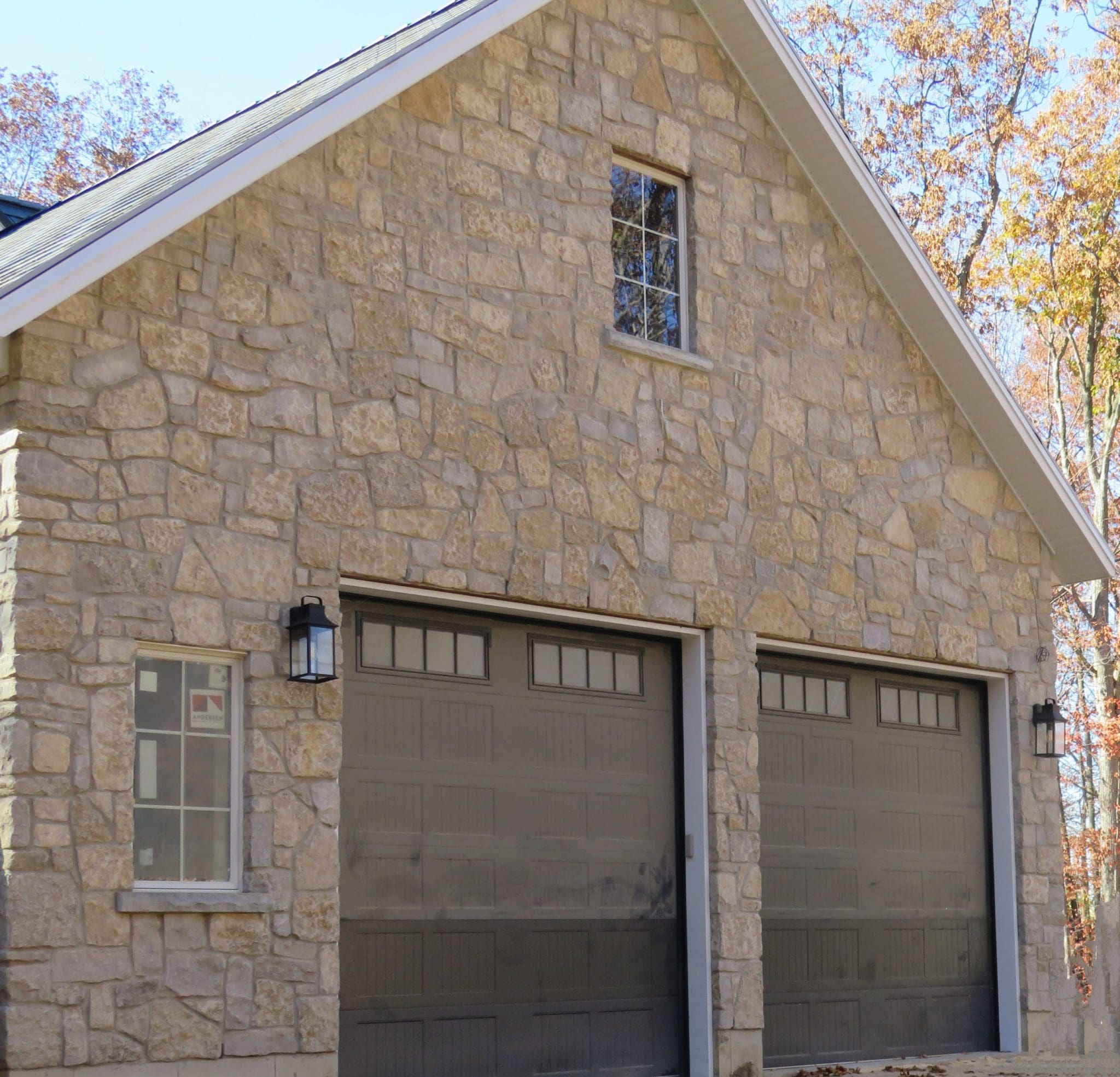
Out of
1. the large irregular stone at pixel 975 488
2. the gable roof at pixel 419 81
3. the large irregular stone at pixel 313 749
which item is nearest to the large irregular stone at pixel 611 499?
the large irregular stone at pixel 313 749

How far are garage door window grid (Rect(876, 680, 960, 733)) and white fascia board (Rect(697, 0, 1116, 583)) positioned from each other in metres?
1.76

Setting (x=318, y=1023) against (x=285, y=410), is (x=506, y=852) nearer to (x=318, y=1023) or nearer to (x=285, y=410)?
(x=318, y=1023)

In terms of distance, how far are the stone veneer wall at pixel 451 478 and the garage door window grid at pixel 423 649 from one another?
1.11 ft

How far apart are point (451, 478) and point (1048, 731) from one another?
19.5 feet

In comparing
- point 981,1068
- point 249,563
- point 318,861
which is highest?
point 249,563

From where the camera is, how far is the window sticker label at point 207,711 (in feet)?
27.6

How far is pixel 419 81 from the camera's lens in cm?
977

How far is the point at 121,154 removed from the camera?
78.6ft

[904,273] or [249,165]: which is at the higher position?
[904,273]

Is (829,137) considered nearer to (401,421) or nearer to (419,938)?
(401,421)

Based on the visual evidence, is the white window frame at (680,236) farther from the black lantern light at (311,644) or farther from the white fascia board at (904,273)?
the black lantern light at (311,644)

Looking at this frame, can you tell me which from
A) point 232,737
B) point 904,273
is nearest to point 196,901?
point 232,737

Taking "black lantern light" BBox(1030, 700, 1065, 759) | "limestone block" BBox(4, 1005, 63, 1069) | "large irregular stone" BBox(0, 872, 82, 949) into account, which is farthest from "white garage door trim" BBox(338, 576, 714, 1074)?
"black lantern light" BBox(1030, 700, 1065, 759)

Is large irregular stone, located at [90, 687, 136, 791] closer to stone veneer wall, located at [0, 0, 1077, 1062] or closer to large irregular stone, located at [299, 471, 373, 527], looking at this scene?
stone veneer wall, located at [0, 0, 1077, 1062]
